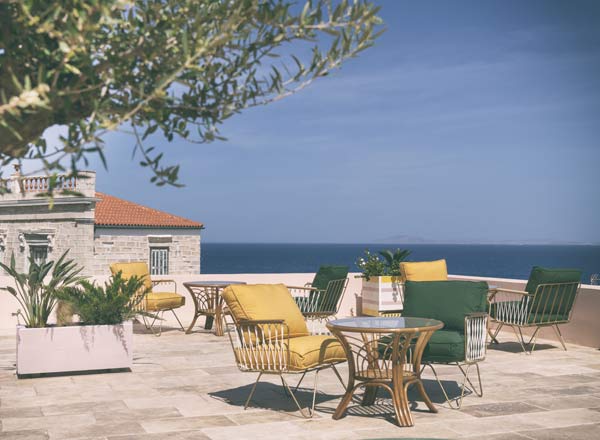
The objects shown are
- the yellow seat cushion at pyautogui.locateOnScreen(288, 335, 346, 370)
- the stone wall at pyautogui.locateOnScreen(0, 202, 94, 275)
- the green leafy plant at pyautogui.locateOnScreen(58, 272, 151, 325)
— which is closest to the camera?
the yellow seat cushion at pyautogui.locateOnScreen(288, 335, 346, 370)

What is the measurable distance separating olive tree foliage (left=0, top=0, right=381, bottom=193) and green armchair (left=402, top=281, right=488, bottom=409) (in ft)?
11.6

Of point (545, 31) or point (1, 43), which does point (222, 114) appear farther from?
point (545, 31)

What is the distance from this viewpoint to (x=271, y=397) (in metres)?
6.00

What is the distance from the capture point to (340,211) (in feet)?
288

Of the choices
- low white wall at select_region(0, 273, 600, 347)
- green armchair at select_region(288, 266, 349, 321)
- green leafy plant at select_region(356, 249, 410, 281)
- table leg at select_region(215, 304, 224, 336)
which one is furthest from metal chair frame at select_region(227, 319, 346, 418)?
green leafy plant at select_region(356, 249, 410, 281)

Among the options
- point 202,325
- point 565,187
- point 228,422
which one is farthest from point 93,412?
point 565,187

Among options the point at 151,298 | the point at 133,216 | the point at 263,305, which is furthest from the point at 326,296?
the point at 133,216

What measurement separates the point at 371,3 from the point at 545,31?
9277 cm

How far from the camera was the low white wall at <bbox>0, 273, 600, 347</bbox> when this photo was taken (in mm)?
8711

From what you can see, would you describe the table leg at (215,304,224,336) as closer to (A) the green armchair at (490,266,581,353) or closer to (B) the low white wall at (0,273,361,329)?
(B) the low white wall at (0,273,361,329)

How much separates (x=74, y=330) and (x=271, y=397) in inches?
80.7

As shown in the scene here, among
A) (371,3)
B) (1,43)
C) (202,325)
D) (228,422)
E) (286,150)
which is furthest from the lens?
(286,150)

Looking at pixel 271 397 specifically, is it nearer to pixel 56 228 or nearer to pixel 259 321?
A: pixel 259 321

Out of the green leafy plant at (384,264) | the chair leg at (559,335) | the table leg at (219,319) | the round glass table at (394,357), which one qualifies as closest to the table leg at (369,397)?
the round glass table at (394,357)
